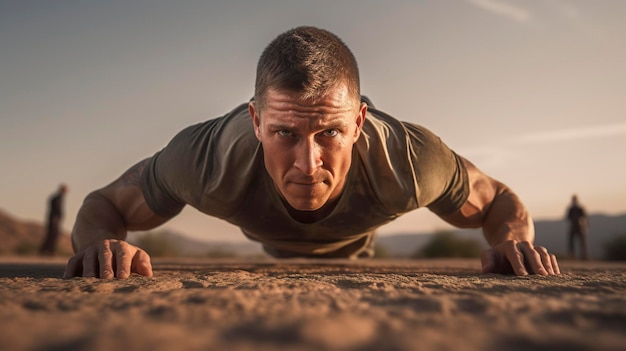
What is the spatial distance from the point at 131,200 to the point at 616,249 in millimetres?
11239

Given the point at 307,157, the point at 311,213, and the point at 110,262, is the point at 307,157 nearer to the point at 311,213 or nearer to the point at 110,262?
the point at 311,213

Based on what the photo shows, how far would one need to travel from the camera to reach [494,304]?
0.95 metres

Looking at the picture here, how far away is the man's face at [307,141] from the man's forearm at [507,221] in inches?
37.7

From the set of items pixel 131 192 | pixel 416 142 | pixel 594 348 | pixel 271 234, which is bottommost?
pixel 594 348

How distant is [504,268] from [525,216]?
66 cm

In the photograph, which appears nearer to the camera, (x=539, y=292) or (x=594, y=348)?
(x=594, y=348)

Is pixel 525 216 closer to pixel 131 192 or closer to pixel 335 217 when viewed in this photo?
pixel 335 217

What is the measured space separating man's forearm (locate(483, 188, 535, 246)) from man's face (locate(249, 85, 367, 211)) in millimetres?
957

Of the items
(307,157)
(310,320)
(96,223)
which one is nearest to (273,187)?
(307,157)

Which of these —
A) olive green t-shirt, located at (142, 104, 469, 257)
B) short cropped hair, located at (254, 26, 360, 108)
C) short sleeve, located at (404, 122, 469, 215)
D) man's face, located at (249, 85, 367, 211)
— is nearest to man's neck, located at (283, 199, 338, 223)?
olive green t-shirt, located at (142, 104, 469, 257)

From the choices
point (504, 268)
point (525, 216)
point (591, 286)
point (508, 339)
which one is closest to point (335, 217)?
point (504, 268)

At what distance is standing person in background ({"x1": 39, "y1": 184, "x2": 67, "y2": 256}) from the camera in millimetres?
9578

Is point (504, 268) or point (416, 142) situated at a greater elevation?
point (416, 142)

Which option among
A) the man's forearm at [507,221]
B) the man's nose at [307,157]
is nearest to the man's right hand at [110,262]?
the man's nose at [307,157]
